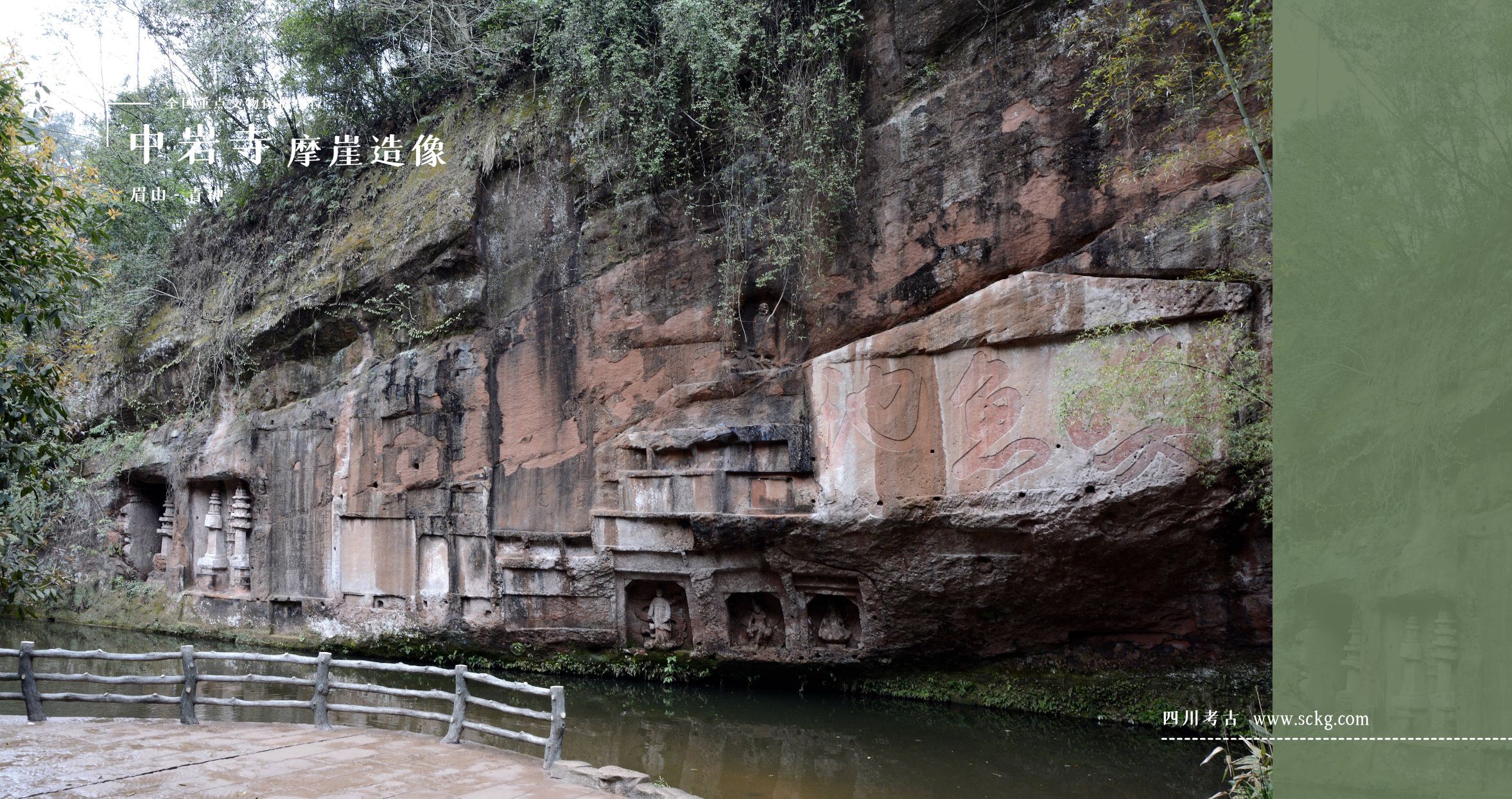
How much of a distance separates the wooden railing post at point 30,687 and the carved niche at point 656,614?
18.8ft

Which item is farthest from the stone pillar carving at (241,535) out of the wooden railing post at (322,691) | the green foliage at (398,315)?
the wooden railing post at (322,691)

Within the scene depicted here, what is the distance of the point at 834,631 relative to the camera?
10.8 m

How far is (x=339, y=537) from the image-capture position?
1400 centimetres

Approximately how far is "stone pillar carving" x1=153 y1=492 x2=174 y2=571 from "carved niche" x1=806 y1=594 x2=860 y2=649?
12035 mm

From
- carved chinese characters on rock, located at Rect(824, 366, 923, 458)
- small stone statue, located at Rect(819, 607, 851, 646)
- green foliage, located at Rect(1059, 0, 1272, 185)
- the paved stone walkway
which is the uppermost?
green foliage, located at Rect(1059, 0, 1272, 185)

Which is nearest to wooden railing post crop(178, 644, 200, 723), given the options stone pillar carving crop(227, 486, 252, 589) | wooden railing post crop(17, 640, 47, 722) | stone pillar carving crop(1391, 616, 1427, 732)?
wooden railing post crop(17, 640, 47, 722)

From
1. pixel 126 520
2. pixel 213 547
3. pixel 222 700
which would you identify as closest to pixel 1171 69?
pixel 222 700

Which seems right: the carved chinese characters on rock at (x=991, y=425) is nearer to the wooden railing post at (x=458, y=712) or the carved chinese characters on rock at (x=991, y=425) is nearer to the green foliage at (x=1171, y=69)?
the green foliage at (x=1171, y=69)

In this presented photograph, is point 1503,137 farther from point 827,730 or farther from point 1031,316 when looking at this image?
point 827,730

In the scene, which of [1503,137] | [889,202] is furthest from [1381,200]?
[889,202]

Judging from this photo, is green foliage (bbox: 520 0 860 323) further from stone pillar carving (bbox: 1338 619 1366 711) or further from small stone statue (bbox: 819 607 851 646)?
stone pillar carving (bbox: 1338 619 1366 711)

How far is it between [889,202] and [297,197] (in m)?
10.9

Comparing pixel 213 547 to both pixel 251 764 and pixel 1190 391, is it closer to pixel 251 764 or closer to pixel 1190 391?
pixel 251 764

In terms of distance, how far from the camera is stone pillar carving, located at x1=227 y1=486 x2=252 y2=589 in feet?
51.3
